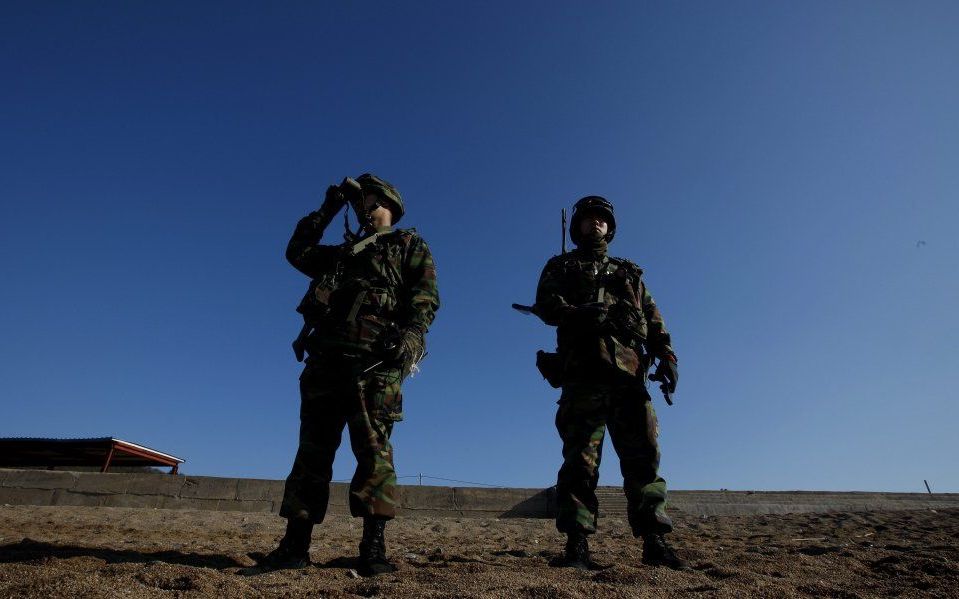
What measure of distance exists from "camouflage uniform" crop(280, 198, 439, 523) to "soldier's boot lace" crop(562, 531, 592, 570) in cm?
99

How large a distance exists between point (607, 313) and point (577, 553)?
4.79ft

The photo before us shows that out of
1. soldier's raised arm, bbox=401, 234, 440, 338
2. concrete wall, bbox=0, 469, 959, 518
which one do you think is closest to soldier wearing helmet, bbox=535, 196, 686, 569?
soldier's raised arm, bbox=401, 234, 440, 338

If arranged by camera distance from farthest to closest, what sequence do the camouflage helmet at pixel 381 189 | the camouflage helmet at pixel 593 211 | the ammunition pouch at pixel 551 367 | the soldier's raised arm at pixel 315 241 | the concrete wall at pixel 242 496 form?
the concrete wall at pixel 242 496, the camouflage helmet at pixel 593 211, the camouflage helmet at pixel 381 189, the ammunition pouch at pixel 551 367, the soldier's raised arm at pixel 315 241

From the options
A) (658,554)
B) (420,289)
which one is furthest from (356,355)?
(658,554)

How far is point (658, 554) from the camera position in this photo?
3.19m

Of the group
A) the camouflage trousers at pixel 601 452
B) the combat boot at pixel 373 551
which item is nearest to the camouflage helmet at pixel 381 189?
the camouflage trousers at pixel 601 452

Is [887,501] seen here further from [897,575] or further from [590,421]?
[590,421]

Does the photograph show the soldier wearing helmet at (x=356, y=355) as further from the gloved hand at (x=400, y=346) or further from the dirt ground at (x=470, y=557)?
the dirt ground at (x=470, y=557)

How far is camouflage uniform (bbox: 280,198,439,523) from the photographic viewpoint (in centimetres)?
301

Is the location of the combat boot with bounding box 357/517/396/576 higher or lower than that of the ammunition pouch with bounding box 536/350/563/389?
lower

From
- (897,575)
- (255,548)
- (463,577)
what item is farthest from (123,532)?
(897,575)

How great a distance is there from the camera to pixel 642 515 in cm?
327

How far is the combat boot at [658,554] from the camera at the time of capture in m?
3.12

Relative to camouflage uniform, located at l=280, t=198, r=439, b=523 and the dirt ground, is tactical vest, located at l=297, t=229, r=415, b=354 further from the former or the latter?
the dirt ground
